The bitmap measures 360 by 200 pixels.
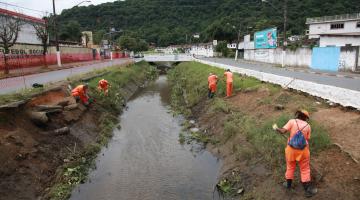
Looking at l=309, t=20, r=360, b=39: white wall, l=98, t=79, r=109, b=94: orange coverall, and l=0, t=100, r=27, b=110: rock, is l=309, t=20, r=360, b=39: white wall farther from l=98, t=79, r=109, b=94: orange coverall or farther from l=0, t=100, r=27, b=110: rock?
l=0, t=100, r=27, b=110: rock

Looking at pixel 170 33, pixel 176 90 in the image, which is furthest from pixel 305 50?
pixel 170 33

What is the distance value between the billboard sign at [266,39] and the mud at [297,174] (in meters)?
35.1

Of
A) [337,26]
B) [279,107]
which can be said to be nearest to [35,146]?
[279,107]

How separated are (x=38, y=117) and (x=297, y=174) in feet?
33.3

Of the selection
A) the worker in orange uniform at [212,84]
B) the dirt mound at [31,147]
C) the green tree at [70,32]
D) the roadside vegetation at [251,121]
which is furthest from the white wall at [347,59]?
the green tree at [70,32]

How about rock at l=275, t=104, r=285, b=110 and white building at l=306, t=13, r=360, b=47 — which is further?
white building at l=306, t=13, r=360, b=47

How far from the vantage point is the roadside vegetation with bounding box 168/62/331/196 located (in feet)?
32.8

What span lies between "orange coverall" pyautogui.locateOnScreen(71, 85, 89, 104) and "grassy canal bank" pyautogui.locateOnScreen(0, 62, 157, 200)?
58 centimetres

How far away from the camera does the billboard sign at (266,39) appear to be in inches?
1925

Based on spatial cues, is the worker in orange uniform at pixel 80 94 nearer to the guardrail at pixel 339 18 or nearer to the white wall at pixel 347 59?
the white wall at pixel 347 59

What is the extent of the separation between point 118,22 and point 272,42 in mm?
87028

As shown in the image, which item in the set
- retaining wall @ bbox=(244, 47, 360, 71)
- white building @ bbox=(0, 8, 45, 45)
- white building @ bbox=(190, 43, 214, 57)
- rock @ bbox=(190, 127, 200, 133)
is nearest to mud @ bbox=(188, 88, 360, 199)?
rock @ bbox=(190, 127, 200, 133)

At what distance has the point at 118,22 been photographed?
125 meters

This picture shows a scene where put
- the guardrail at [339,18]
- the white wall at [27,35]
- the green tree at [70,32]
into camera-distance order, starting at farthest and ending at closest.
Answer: the green tree at [70,32] → the guardrail at [339,18] → the white wall at [27,35]
